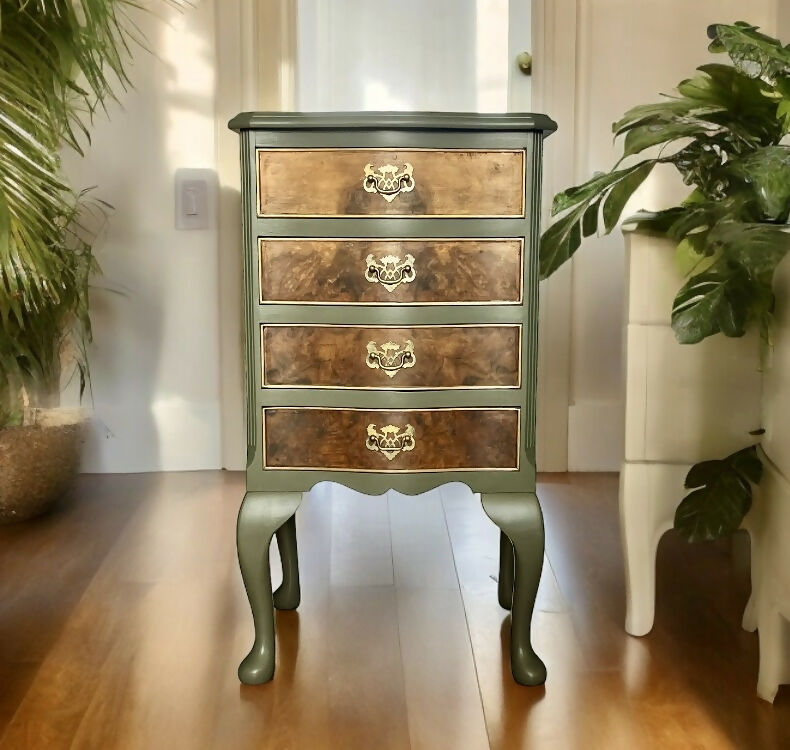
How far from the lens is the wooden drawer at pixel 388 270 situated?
1.53 metres

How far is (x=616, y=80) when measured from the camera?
2734mm

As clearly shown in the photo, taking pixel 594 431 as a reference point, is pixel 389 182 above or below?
above

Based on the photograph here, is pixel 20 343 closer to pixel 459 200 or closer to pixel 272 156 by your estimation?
pixel 272 156

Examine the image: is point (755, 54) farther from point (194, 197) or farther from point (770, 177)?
point (194, 197)

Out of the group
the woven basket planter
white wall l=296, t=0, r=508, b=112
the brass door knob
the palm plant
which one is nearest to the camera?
the palm plant

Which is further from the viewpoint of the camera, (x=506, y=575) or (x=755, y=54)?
(x=506, y=575)

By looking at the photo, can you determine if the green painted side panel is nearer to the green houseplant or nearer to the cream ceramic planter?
the cream ceramic planter

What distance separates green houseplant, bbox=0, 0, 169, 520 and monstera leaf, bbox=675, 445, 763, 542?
3.77 feet

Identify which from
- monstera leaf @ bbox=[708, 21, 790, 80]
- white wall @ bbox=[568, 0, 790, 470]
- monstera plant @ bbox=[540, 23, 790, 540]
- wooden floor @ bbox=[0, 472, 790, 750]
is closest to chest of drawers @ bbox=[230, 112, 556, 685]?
wooden floor @ bbox=[0, 472, 790, 750]

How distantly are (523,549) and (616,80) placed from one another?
1597 millimetres

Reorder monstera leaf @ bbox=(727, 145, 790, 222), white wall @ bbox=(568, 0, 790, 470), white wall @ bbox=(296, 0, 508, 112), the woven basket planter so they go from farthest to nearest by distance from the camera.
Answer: white wall @ bbox=(296, 0, 508, 112), white wall @ bbox=(568, 0, 790, 470), the woven basket planter, monstera leaf @ bbox=(727, 145, 790, 222)

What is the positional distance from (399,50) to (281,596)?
170 centimetres

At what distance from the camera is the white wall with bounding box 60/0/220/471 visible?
2721mm

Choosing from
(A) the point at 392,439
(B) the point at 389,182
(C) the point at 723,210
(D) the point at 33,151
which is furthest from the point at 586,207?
(D) the point at 33,151
